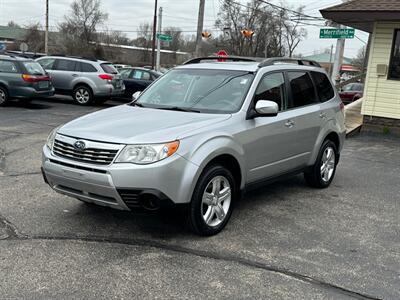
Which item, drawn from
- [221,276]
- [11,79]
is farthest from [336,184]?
[11,79]

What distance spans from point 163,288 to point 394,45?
35.9 ft

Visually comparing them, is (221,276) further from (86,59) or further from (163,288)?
(86,59)

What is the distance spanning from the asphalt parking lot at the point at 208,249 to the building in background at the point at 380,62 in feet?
21.6

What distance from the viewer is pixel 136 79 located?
18688 mm

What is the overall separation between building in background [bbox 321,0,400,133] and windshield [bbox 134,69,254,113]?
25.4 ft

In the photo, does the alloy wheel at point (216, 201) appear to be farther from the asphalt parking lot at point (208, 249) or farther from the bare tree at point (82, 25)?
the bare tree at point (82, 25)

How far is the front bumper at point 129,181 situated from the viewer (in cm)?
404


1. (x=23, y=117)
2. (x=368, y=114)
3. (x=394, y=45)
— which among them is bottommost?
(x=23, y=117)

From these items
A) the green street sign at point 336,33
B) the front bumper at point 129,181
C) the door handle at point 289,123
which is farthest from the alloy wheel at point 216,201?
the green street sign at point 336,33

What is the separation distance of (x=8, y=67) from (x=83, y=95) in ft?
9.60

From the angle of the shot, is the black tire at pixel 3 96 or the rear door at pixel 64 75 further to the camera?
the rear door at pixel 64 75

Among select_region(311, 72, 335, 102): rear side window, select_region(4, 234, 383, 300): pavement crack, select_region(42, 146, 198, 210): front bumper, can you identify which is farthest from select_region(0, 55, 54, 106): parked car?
select_region(42, 146, 198, 210): front bumper

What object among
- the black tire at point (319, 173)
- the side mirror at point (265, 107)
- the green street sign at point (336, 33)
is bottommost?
the black tire at point (319, 173)

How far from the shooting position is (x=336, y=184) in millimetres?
7191
